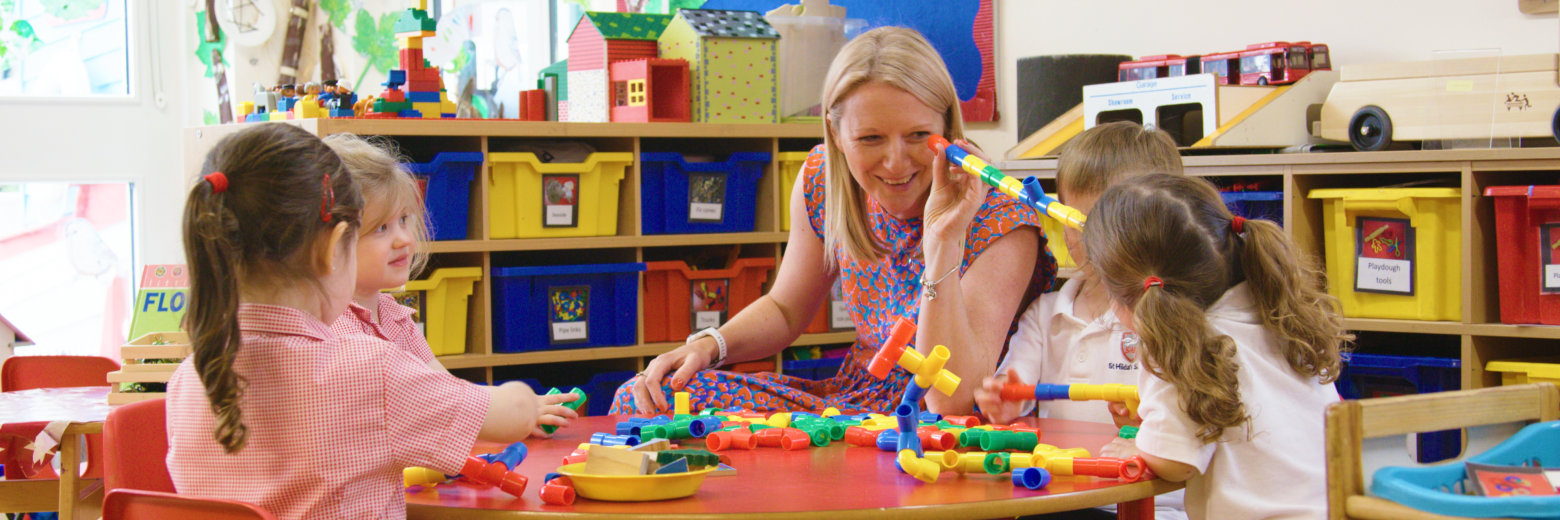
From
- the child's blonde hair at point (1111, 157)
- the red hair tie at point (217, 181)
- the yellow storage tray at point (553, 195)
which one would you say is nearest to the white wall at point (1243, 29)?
the child's blonde hair at point (1111, 157)

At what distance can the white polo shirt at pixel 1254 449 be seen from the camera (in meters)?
1.19

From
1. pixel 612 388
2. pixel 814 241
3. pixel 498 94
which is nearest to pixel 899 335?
pixel 814 241

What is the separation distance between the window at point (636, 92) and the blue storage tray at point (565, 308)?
399 mm

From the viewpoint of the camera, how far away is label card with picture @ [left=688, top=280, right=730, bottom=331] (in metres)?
2.95

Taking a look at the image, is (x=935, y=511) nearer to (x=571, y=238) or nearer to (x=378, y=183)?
(x=378, y=183)

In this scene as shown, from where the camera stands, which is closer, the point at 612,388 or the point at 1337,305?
the point at 1337,305

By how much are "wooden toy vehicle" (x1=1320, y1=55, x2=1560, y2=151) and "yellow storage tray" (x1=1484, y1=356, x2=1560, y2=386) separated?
375mm

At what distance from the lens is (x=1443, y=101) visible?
1.99m

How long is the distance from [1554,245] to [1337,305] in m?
0.85

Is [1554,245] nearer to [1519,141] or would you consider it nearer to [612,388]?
[1519,141]

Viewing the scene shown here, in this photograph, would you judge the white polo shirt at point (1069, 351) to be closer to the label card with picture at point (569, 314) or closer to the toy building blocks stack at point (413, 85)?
the label card with picture at point (569, 314)

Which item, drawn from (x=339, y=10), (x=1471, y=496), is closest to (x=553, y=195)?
(x=1471, y=496)

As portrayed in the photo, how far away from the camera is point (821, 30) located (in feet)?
10.4

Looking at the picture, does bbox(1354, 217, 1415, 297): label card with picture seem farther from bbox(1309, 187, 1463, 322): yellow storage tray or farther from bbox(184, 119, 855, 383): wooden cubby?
bbox(184, 119, 855, 383): wooden cubby
